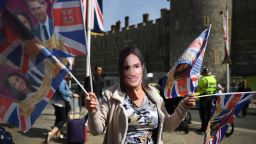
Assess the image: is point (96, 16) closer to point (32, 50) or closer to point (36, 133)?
point (36, 133)

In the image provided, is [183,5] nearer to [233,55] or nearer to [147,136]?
[233,55]

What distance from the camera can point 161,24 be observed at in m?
59.6

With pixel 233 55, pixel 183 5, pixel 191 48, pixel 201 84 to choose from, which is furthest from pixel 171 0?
pixel 191 48

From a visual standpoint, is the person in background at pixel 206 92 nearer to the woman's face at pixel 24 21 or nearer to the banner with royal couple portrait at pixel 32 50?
the banner with royal couple portrait at pixel 32 50

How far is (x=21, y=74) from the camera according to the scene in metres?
3.99

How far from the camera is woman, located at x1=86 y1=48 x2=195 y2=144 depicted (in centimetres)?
322

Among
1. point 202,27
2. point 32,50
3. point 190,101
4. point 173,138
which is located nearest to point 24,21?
point 32,50

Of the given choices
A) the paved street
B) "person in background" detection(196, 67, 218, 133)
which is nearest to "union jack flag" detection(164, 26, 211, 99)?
the paved street

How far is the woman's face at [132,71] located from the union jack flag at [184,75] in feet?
6.22

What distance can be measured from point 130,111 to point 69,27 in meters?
0.99

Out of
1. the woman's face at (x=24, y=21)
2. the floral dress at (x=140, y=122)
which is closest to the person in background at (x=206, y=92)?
the woman's face at (x=24, y=21)

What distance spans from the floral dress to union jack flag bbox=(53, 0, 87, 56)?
62 cm

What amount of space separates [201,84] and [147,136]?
776 cm

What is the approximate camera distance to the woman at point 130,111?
3.22 meters
